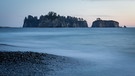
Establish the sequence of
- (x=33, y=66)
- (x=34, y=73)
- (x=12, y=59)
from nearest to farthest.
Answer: (x=34, y=73) → (x=33, y=66) → (x=12, y=59)

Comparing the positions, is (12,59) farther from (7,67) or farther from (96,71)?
(96,71)

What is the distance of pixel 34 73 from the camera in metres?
12.2

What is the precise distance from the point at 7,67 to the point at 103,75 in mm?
5944

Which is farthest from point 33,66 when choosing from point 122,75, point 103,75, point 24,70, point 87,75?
point 122,75

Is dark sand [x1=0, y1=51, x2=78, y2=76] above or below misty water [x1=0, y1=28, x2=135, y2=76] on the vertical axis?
above

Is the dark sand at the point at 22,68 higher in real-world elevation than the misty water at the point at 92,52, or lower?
higher

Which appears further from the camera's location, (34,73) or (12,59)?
(12,59)

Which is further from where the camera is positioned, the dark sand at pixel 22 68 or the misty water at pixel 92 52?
the misty water at pixel 92 52

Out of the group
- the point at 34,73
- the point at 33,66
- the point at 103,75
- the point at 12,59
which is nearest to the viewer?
the point at 34,73

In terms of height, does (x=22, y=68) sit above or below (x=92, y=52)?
above

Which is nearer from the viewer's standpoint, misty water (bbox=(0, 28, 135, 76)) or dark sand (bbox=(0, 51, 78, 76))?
dark sand (bbox=(0, 51, 78, 76))

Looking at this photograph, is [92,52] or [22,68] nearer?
[22,68]

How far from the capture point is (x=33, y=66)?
1409 cm

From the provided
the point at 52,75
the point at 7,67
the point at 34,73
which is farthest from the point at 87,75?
the point at 7,67
